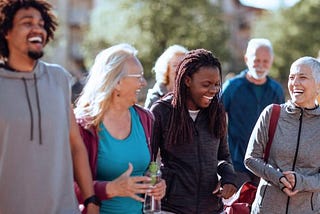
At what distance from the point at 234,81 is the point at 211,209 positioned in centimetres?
268

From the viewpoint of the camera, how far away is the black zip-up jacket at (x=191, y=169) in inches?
181

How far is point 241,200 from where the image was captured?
5.33 meters

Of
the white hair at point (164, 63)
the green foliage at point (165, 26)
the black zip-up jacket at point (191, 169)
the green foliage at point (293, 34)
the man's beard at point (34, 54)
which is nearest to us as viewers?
the man's beard at point (34, 54)

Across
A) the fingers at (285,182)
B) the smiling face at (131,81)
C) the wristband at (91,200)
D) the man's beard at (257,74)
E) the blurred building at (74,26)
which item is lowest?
the blurred building at (74,26)

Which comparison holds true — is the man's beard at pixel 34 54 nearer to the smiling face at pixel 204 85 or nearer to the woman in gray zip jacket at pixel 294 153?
the smiling face at pixel 204 85

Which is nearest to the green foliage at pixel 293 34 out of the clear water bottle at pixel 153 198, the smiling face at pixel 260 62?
the smiling face at pixel 260 62

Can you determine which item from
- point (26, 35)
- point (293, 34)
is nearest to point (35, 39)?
point (26, 35)

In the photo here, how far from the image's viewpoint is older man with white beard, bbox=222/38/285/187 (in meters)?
6.94

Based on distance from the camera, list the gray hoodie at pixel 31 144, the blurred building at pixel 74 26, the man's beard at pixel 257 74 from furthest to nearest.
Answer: the blurred building at pixel 74 26
the man's beard at pixel 257 74
the gray hoodie at pixel 31 144

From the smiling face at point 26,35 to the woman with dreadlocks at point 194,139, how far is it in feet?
4.46

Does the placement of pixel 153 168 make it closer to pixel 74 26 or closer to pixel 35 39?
pixel 35 39

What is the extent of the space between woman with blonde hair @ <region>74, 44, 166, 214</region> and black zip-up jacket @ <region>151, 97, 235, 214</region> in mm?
528

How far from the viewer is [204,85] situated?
Result: 4680 millimetres

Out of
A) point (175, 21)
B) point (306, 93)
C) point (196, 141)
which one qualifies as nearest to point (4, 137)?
point (196, 141)
